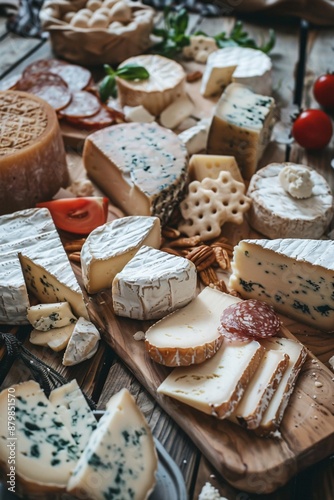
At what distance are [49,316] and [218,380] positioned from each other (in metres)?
0.78

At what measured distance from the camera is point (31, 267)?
9.11 ft

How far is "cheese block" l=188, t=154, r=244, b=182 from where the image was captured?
3.34 meters

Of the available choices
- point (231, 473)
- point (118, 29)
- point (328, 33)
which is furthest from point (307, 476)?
point (328, 33)

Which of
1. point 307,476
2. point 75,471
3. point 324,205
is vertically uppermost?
point 324,205

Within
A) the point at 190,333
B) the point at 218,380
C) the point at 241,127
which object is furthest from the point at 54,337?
the point at 241,127

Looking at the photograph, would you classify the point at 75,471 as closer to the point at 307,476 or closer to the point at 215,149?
the point at 307,476

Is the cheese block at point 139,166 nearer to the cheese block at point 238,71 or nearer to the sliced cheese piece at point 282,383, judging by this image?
the cheese block at point 238,71

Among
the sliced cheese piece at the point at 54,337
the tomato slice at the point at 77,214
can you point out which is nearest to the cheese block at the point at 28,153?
the tomato slice at the point at 77,214

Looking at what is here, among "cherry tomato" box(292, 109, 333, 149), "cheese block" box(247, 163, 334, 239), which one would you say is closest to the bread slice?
"cheese block" box(247, 163, 334, 239)

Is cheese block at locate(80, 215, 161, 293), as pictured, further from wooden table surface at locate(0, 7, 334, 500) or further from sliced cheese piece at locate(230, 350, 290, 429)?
sliced cheese piece at locate(230, 350, 290, 429)

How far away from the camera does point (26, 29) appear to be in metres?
4.94

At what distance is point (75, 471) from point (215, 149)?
2176mm

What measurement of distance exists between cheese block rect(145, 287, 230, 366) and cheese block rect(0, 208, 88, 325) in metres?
0.38

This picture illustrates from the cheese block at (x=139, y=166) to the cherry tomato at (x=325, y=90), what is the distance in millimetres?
1304
